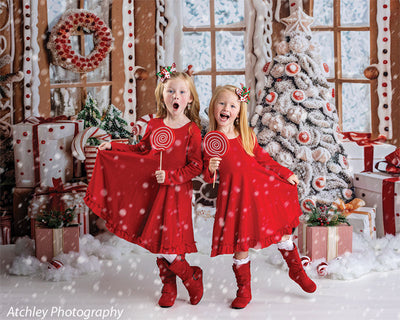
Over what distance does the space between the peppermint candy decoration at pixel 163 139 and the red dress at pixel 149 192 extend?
0.06 metres

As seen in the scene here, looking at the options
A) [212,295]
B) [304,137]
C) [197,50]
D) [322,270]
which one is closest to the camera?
[212,295]

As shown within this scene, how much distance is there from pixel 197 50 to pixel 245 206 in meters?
2.88

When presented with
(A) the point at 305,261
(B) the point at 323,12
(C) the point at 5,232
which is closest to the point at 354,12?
(B) the point at 323,12

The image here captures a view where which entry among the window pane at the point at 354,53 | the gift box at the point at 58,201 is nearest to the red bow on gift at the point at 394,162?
the window pane at the point at 354,53

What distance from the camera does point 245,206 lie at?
286cm

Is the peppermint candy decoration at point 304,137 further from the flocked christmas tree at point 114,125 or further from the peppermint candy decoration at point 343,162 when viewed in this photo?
the flocked christmas tree at point 114,125

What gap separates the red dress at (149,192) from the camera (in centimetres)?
285

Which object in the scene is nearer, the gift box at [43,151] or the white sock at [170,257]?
the white sock at [170,257]

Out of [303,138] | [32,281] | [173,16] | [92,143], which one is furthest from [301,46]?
[32,281]

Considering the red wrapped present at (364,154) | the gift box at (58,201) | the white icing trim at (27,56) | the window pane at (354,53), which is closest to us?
the gift box at (58,201)

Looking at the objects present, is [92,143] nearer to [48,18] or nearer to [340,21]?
[48,18]

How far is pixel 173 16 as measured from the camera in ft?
17.0

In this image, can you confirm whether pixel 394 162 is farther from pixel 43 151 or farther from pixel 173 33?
pixel 43 151

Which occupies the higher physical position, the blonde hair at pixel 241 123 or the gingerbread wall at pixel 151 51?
the gingerbread wall at pixel 151 51
